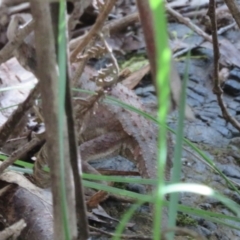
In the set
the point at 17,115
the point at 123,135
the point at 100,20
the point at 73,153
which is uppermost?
the point at 123,135

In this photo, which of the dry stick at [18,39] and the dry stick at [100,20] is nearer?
the dry stick at [18,39]

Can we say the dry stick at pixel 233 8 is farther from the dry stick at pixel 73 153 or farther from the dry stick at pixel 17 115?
the dry stick at pixel 73 153

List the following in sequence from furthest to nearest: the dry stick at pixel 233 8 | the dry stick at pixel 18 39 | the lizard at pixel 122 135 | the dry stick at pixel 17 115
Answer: the lizard at pixel 122 135, the dry stick at pixel 233 8, the dry stick at pixel 17 115, the dry stick at pixel 18 39

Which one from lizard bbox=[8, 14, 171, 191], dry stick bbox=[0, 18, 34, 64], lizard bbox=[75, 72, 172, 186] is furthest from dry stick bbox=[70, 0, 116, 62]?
lizard bbox=[75, 72, 172, 186]

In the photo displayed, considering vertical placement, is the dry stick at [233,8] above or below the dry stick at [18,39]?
above

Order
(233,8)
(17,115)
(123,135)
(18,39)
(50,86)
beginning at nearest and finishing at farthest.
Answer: (50,86)
(18,39)
(17,115)
(233,8)
(123,135)

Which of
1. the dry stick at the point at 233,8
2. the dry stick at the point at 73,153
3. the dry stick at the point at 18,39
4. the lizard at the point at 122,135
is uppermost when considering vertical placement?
the lizard at the point at 122,135

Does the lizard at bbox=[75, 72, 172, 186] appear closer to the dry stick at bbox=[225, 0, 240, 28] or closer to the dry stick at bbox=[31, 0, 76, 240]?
the dry stick at bbox=[225, 0, 240, 28]

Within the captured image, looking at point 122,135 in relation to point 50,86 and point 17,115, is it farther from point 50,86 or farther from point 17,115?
point 50,86

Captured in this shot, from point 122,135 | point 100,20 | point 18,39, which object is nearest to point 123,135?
point 122,135

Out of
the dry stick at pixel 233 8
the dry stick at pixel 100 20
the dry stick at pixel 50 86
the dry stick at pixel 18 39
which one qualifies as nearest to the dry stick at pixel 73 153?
the dry stick at pixel 50 86
